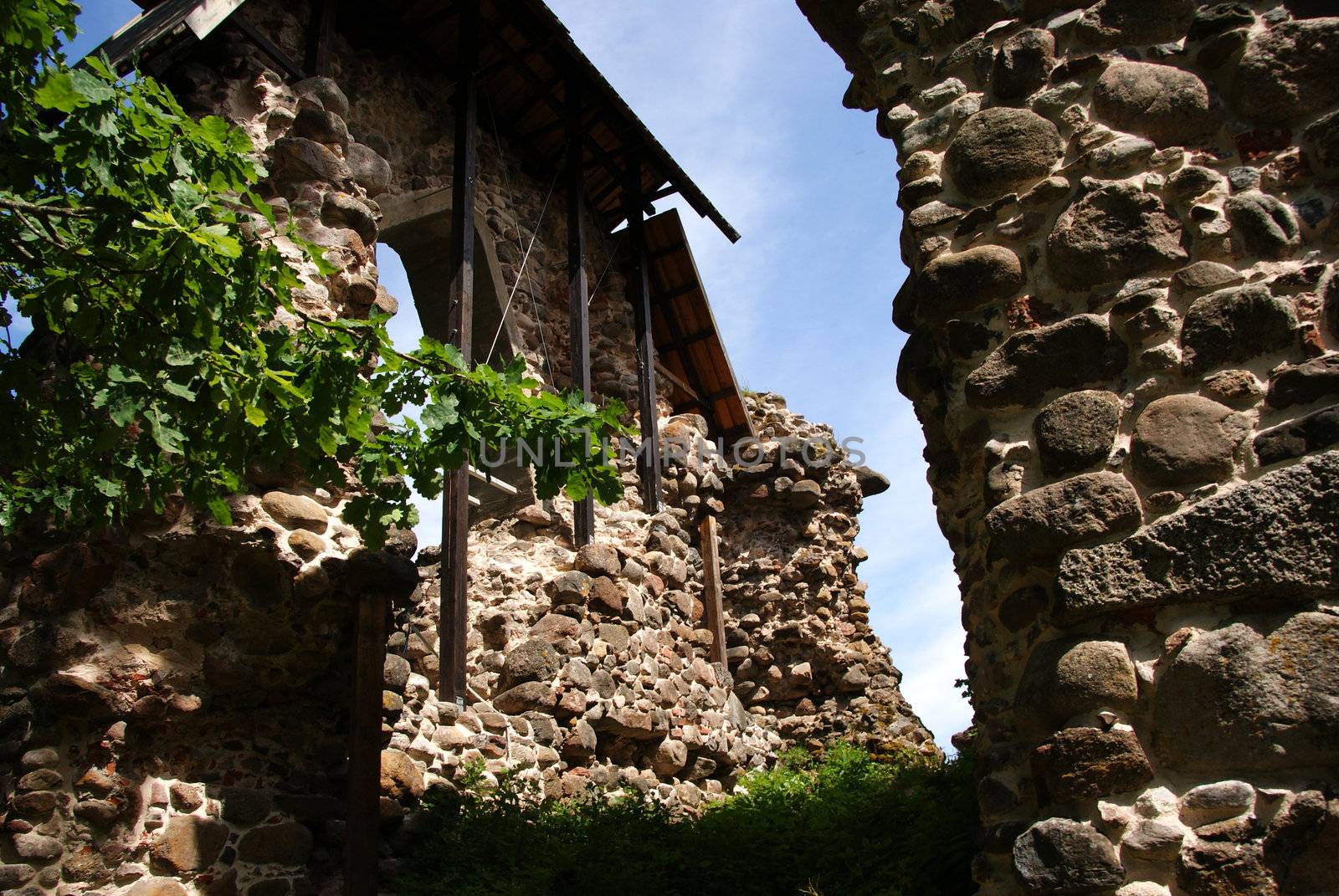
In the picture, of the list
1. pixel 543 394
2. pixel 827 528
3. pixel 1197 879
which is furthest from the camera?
pixel 827 528

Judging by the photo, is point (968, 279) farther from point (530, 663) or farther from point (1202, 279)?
point (530, 663)

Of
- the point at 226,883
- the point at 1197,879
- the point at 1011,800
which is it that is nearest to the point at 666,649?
the point at 226,883

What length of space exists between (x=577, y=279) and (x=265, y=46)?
3.27m

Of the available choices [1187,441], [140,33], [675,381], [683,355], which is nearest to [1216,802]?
[1187,441]

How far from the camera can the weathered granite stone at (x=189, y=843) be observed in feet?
13.6

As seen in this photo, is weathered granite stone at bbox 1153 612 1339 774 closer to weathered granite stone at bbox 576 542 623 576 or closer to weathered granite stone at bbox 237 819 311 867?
weathered granite stone at bbox 237 819 311 867

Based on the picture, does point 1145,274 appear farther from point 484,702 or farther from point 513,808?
point 484,702

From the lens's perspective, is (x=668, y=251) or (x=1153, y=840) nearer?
(x=1153, y=840)

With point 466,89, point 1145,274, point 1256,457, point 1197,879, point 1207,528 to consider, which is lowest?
point 1197,879

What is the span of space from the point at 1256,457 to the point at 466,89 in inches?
265

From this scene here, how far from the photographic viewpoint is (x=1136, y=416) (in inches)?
110

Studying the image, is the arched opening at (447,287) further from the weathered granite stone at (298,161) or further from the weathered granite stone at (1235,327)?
the weathered granite stone at (1235,327)

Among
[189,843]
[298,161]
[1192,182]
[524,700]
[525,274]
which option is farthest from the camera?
[525,274]

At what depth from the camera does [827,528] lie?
35.4 ft
